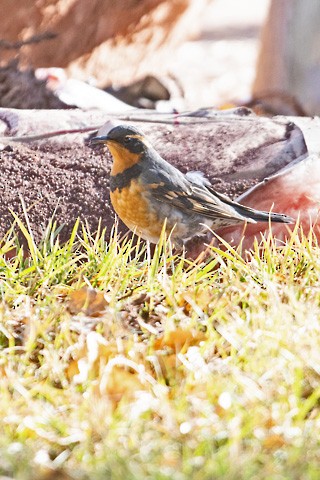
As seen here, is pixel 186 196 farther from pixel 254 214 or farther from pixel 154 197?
pixel 254 214

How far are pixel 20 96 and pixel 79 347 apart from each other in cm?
239

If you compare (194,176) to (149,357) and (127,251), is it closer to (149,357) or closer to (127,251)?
(127,251)

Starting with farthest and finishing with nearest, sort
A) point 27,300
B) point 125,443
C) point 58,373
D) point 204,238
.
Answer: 1. point 204,238
2. point 27,300
3. point 58,373
4. point 125,443

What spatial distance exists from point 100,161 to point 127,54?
176cm

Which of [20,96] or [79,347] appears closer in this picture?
[79,347]

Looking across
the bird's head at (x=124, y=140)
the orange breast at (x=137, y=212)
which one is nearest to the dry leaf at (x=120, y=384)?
→ the orange breast at (x=137, y=212)

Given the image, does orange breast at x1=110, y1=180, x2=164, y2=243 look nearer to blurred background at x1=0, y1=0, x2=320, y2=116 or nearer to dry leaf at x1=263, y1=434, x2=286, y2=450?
dry leaf at x1=263, y1=434, x2=286, y2=450

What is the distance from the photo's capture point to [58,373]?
1986 mm

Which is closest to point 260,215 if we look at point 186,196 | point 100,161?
point 186,196

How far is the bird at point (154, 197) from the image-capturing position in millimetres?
2584

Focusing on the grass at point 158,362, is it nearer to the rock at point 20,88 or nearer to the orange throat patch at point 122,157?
the orange throat patch at point 122,157

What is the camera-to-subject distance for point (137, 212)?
259 centimetres

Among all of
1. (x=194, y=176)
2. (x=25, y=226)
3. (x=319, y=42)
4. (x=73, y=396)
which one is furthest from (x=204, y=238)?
(x=319, y=42)

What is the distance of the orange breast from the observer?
8.46 ft
